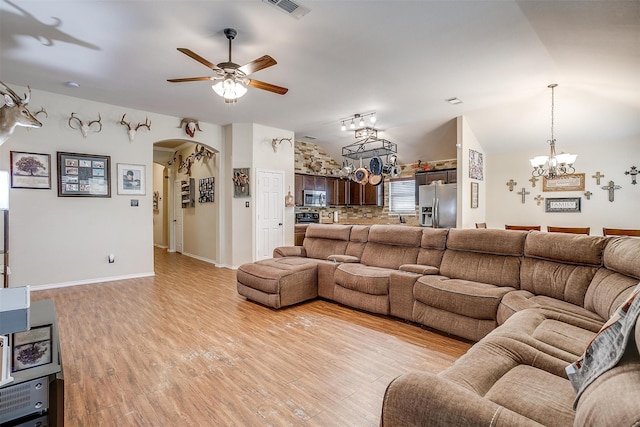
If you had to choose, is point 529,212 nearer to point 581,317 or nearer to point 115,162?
point 581,317

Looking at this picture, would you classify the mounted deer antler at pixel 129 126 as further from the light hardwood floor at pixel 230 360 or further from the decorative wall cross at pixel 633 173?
the decorative wall cross at pixel 633 173

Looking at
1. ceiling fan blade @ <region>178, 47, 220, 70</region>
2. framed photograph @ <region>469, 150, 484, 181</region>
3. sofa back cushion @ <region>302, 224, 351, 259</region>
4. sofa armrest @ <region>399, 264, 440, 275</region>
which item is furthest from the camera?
framed photograph @ <region>469, 150, 484, 181</region>

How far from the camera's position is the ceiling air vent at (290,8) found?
2.54 metres

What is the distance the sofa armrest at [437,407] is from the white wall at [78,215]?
5.42 meters

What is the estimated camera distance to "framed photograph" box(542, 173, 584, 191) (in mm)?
5930

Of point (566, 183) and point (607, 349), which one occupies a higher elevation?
point (566, 183)

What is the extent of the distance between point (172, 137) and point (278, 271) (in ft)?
12.4

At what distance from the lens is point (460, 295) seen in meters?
2.74

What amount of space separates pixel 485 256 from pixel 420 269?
0.65 m

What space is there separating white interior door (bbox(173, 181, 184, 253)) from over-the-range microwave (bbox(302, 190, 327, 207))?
11.4 ft

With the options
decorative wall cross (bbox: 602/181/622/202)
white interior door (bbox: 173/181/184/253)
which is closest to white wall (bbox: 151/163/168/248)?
white interior door (bbox: 173/181/184/253)

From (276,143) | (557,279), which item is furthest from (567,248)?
(276,143)

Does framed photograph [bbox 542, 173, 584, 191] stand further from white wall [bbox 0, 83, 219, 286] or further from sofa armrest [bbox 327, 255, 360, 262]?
white wall [bbox 0, 83, 219, 286]

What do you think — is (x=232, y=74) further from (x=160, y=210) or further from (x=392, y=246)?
(x=160, y=210)
